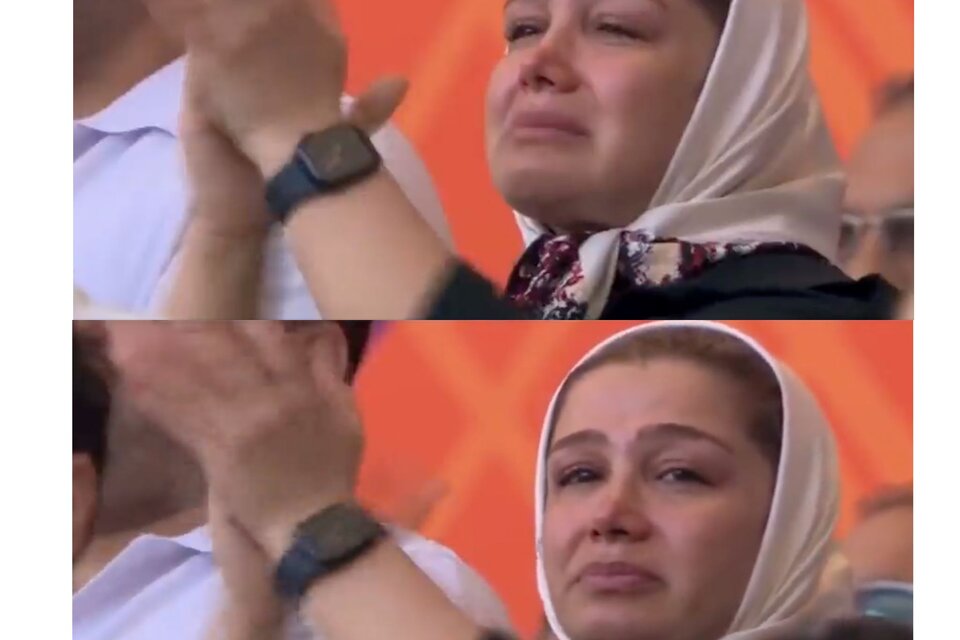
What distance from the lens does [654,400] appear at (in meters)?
1.03

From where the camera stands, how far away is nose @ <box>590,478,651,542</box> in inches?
39.8

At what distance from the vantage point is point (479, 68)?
1.08 m

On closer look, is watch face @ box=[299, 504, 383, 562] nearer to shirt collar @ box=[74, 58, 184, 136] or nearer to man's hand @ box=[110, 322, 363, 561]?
man's hand @ box=[110, 322, 363, 561]

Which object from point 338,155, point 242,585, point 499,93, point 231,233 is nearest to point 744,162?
point 499,93

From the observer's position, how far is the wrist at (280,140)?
1.04m

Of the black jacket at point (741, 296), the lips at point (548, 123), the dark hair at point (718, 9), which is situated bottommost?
the black jacket at point (741, 296)

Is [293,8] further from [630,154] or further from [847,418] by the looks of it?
[847,418]

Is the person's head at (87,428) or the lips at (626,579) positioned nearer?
the lips at (626,579)

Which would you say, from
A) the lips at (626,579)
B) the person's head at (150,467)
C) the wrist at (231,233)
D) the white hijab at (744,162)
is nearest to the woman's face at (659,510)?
the lips at (626,579)

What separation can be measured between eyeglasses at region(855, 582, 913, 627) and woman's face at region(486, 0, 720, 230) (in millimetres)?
358

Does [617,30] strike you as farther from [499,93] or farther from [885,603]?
[885,603]

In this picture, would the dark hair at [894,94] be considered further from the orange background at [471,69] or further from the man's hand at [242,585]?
the man's hand at [242,585]

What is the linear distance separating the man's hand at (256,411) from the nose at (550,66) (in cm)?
26
